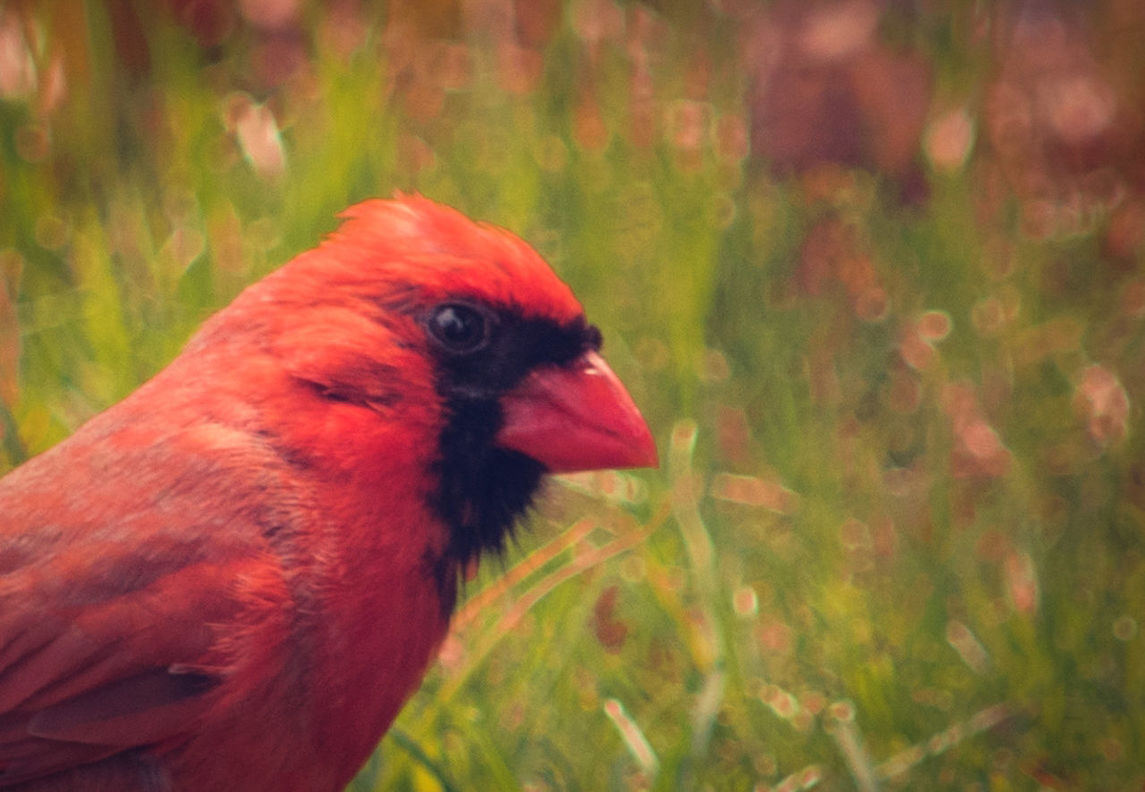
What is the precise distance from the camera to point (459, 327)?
169cm

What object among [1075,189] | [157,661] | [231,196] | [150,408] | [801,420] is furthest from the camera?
[1075,189]

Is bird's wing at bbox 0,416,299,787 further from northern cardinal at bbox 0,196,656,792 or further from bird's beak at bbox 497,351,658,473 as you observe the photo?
bird's beak at bbox 497,351,658,473

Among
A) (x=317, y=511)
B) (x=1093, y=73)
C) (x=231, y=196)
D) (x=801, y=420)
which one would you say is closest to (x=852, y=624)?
(x=801, y=420)

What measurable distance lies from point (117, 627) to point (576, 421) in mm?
582

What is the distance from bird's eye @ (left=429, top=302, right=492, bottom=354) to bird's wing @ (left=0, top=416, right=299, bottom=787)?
0.94ft

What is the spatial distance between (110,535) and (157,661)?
0.14 meters

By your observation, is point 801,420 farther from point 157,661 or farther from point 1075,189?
point 157,661

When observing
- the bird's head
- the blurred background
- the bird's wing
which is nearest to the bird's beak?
the bird's head

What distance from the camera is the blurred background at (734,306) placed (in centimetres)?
230

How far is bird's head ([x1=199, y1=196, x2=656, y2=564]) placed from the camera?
1.65m

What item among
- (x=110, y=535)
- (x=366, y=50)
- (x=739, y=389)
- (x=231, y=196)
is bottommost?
(x=739, y=389)

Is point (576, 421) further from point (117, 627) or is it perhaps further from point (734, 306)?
point (734, 306)

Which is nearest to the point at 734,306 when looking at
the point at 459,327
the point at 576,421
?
the point at 576,421

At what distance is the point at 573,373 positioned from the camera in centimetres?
181
